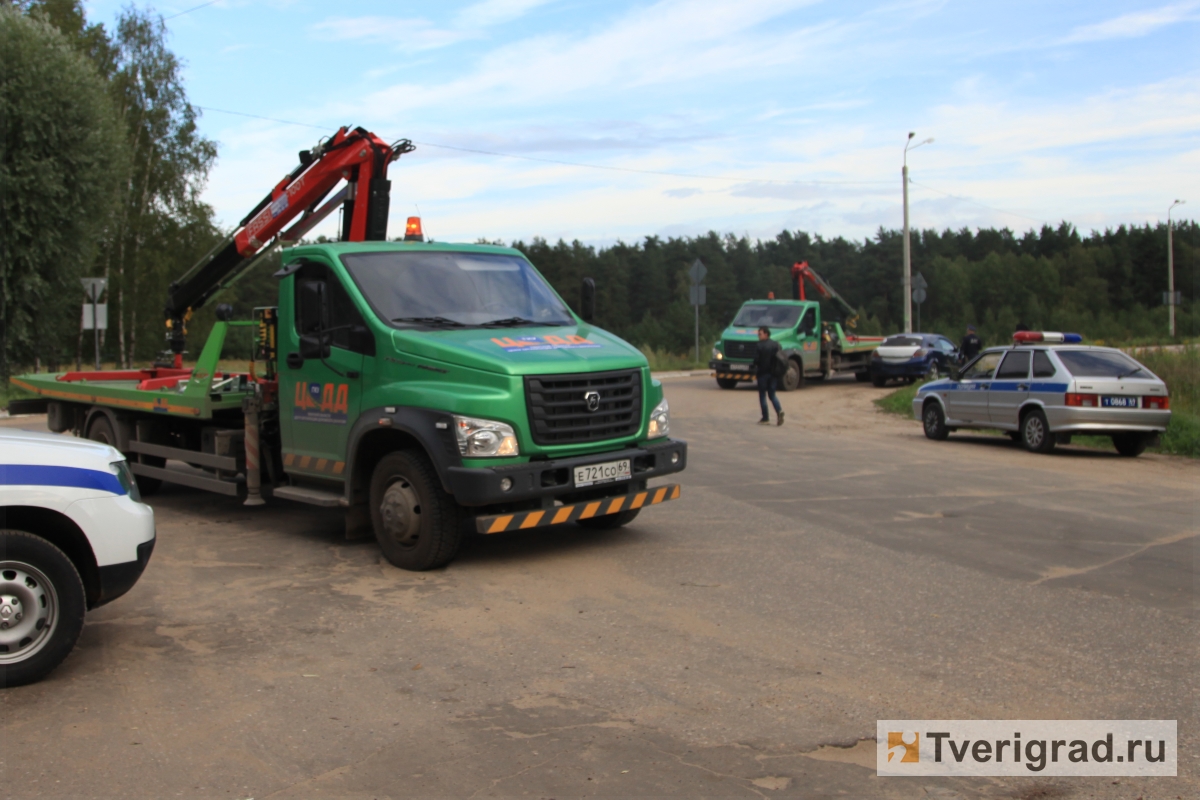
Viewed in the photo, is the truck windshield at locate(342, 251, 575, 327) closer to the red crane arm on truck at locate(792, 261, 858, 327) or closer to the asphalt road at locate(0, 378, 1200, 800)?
the asphalt road at locate(0, 378, 1200, 800)

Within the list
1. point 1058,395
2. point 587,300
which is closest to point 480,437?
point 587,300

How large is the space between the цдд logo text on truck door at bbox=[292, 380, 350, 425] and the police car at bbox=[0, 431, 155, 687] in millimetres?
2547

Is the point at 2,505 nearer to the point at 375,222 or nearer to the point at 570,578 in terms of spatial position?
the point at 570,578

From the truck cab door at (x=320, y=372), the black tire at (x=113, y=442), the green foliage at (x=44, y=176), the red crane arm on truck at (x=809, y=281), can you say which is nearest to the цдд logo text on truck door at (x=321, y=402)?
the truck cab door at (x=320, y=372)

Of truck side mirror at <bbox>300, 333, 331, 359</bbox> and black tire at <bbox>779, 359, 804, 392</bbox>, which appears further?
black tire at <bbox>779, 359, 804, 392</bbox>

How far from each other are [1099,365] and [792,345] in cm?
1408

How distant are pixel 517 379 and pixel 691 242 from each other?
115 metres

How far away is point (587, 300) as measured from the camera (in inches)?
377

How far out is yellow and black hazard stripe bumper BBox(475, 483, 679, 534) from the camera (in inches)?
285

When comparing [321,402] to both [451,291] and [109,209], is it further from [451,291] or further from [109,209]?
[109,209]

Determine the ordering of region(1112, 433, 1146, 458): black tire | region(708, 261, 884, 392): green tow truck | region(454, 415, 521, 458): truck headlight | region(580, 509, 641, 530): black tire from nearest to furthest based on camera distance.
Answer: region(454, 415, 521, 458): truck headlight < region(580, 509, 641, 530): black tire < region(1112, 433, 1146, 458): black tire < region(708, 261, 884, 392): green tow truck

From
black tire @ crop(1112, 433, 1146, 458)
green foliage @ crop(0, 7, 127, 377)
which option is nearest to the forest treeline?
green foliage @ crop(0, 7, 127, 377)

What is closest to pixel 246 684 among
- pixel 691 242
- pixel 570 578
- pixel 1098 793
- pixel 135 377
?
pixel 570 578

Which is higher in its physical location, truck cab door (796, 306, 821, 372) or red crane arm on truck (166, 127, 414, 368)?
red crane arm on truck (166, 127, 414, 368)
